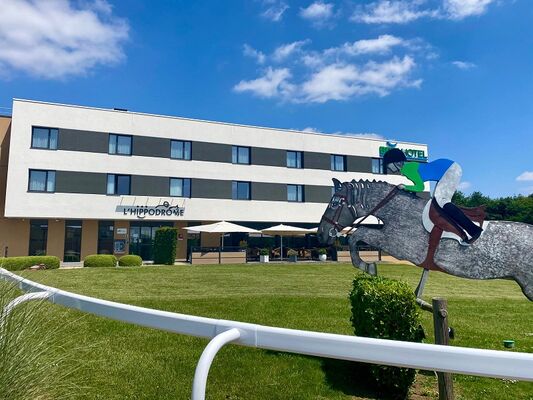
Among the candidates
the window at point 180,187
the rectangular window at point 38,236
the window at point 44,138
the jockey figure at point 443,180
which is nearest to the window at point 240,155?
the window at point 180,187

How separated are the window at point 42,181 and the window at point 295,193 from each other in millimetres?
19755

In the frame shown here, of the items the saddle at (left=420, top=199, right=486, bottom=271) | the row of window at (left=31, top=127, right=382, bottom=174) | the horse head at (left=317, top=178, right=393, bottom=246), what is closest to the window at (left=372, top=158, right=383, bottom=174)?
the row of window at (left=31, top=127, right=382, bottom=174)

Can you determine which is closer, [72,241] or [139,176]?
[72,241]

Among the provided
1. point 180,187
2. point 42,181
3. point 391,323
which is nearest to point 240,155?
point 180,187

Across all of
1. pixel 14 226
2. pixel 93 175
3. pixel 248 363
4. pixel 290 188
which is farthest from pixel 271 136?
pixel 248 363

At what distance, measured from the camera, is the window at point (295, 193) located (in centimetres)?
3781

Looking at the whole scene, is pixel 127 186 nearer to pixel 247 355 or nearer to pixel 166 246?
pixel 166 246

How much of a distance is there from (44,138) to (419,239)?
29467 millimetres

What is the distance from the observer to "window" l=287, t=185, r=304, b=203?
37812 mm

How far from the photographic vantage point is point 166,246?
28859 millimetres

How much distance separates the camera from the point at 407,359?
172cm

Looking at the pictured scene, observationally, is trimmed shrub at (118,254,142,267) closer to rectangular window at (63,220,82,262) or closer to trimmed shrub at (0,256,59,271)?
trimmed shrub at (0,256,59,271)

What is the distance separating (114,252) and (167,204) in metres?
5.67

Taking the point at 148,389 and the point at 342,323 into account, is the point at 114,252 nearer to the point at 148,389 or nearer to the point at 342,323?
the point at 342,323
